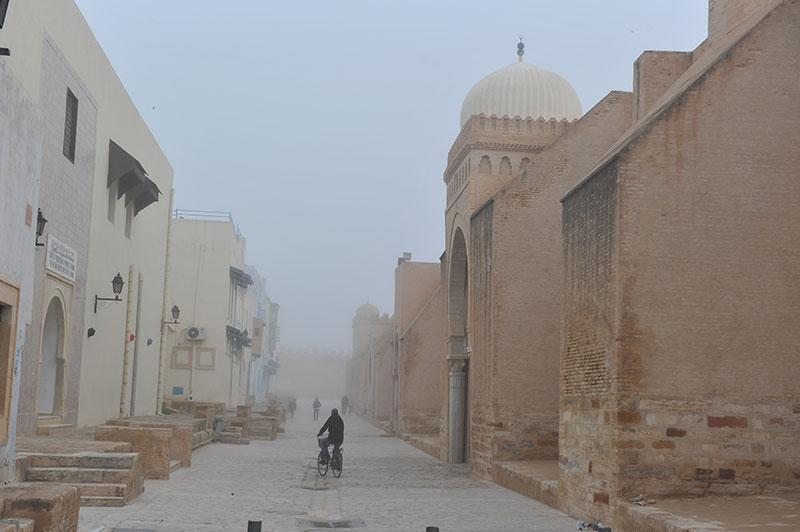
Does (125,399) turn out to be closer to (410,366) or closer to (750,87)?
(410,366)

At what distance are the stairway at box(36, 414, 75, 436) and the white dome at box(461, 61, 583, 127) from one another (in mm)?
12030

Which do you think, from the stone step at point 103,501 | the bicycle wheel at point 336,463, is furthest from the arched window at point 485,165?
the stone step at point 103,501

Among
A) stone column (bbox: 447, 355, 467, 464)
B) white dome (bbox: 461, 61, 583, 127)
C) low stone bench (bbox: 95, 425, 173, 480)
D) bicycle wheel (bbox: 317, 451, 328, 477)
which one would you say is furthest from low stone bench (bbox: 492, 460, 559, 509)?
white dome (bbox: 461, 61, 583, 127)

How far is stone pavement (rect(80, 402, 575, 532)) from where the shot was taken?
40.1 ft

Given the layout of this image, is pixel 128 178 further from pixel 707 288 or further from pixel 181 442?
pixel 707 288

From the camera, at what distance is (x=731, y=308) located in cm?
1214

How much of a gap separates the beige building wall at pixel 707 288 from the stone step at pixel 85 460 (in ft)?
19.1

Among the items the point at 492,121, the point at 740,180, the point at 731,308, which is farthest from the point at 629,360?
the point at 492,121

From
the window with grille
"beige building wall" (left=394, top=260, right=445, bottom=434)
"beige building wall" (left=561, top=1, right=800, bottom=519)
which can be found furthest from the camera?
"beige building wall" (left=394, top=260, right=445, bottom=434)

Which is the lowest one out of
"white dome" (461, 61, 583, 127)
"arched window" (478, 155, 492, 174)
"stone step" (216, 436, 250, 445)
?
"stone step" (216, 436, 250, 445)

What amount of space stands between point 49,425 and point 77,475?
6.30m

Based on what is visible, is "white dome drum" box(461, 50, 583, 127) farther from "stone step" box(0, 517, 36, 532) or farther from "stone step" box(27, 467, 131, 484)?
"stone step" box(0, 517, 36, 532)

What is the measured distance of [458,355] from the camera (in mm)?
24609

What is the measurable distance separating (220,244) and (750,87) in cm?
3267
